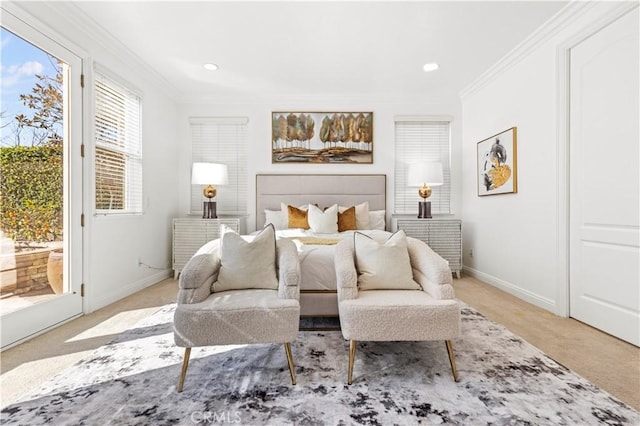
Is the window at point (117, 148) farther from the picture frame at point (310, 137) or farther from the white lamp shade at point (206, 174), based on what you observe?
the picture frame at point (310, 137)

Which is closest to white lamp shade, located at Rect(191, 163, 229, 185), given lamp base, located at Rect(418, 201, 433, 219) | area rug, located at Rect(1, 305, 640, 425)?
area rug, located at Rect(1, 305, 640, 425)

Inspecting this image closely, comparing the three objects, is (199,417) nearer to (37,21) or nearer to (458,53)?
(37,21)

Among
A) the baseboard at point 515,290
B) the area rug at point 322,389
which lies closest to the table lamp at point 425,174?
the baseboard at point 515,290

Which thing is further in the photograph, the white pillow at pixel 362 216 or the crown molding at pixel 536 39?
the white pillow at pixel 362 216

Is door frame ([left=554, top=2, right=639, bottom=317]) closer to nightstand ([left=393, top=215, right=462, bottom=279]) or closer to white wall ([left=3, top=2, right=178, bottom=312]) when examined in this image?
nightstand ([left=393, top=215, right=462, bottom=279])

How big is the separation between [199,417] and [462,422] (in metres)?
1.21

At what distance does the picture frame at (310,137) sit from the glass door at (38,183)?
2401 mm

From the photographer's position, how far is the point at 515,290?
11.1 feet

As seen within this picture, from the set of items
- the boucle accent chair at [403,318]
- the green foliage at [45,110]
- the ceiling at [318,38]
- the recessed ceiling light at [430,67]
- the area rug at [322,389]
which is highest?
the recessed ceiling light at [430,67]

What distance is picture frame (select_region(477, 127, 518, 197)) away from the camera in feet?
11.1

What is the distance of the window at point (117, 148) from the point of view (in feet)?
9.81

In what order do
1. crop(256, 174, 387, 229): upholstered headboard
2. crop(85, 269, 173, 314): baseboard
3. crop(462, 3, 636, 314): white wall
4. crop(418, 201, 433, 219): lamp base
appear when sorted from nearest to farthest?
1. crop(462, 3, 636, 314): white wall
2. crop(85, 269, 173, 314): baseboard
3. crop(418, 201, 433, 219): lamp base
4. crop(256, 174, 387, 229): upholstered headboard

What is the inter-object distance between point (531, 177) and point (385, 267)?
2.18m

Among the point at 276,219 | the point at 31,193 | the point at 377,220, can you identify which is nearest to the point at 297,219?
the point at 276,219
